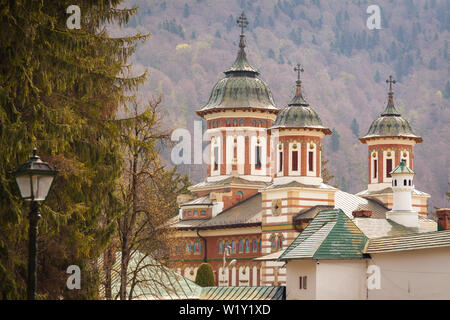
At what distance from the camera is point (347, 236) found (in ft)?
139

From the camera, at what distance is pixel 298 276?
42.3m

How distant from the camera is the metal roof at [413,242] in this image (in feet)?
115

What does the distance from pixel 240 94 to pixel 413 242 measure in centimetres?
4062

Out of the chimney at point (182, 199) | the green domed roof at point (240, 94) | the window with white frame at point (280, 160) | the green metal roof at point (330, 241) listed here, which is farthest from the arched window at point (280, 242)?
the green metal roof at point (330, 241)

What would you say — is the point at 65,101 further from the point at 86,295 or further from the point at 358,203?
the point at 358,203

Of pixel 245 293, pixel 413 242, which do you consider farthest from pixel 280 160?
pixel 413 242

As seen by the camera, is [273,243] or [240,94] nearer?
[273,243]

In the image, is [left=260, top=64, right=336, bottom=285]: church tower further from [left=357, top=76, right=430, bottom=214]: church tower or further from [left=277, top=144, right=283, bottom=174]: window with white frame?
[left=357, top=76, right=430, bottom=214]: church tower

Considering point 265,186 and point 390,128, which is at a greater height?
point 390,128

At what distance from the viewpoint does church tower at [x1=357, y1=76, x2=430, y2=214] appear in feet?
241

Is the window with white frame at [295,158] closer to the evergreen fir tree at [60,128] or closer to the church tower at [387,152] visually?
the church tower at [387,152]

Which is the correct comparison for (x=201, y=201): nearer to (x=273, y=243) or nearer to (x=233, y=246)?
(x=233, y=246)

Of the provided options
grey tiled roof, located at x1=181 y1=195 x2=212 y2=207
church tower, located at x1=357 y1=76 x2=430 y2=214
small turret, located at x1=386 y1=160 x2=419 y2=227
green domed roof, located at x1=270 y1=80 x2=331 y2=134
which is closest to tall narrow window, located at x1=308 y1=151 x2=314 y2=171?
green domed roof, located at x1=270 y1=80 x2=331 y2=134

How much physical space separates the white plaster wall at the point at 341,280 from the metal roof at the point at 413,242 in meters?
0.90
